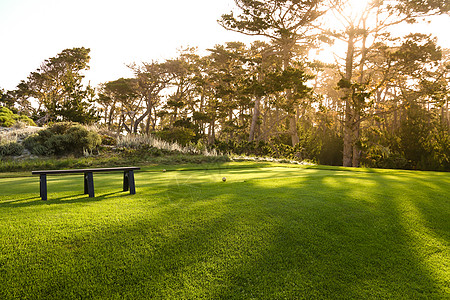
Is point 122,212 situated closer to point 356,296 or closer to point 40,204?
point 40,204

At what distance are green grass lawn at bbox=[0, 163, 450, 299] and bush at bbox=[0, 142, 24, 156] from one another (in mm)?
12115

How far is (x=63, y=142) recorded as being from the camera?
1370cm

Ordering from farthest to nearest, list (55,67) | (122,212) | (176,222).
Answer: (55,67)
(122,212)
(176,222)

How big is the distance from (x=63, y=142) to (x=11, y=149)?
2405 mm

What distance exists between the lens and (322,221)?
9.47ft

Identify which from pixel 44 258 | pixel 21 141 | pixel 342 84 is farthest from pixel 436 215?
pixel 21 141

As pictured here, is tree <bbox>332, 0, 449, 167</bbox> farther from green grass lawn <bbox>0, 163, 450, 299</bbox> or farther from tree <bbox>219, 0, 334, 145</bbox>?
green grass lawn <bbox>0, 163, 450, 299</bbox>

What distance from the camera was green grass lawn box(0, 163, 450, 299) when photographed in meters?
1.80

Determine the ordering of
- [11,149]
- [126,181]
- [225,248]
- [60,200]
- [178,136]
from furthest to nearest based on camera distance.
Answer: [178,136]
[11,149]
[126,181]
[60,200]
[225,248]

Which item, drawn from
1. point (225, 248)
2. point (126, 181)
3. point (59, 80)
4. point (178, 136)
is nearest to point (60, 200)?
point (126, 181)

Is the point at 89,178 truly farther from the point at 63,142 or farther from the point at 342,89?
the point at 342,89

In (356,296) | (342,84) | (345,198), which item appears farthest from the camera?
(342,84)

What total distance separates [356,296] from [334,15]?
21.3 m

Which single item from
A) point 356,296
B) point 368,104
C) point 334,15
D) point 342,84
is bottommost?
point 356,296
